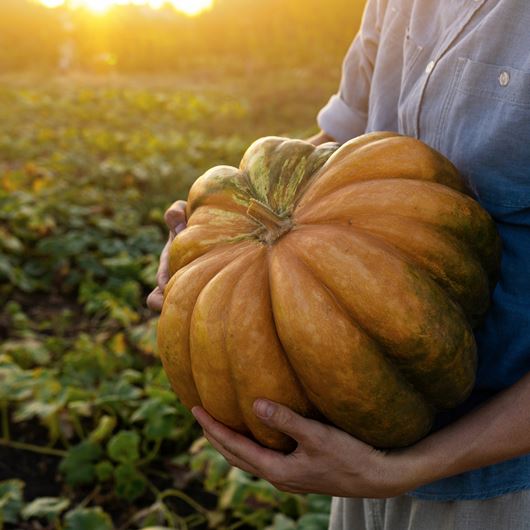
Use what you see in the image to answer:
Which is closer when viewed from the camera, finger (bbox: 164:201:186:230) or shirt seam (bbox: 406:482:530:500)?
shirt seam (bbox: 406:482:530:500)

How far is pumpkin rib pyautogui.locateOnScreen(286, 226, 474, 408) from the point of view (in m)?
1.23

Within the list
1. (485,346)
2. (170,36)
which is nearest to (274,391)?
(485,346)

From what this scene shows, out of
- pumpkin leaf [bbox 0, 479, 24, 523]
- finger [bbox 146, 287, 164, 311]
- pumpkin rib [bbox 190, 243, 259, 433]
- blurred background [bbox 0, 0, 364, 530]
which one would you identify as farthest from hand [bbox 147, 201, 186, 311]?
pumpkin leaf [bbox 0, 479, 24, 523]

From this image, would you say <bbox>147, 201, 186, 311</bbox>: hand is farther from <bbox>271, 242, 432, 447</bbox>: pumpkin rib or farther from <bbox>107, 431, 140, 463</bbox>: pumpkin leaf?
<bbox>107, 431, 140, 463</bbox>: pumpkin leaf

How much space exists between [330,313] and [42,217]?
5.28 metres

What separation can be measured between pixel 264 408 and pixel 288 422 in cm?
5

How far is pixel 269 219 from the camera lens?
1.39 meters

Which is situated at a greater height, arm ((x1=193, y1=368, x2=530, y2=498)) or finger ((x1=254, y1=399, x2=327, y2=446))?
finger ((x1=254, y1=399, x2=327, y2=446))

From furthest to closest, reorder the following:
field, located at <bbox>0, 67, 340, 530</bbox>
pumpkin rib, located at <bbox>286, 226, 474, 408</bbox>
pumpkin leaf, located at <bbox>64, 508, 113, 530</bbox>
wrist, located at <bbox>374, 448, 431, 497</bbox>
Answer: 1. field, located at <bbox>0, 67, 340, 530</bbox>
2. pumpkin leaf, located at <bbox>64, 508, 113, 530</bbox>
3. wrist, located at <bbox>374, 448, 431, 497</bbox>
4. pumpkin rib, located at <bbox>286, 226, 474, 408</bbox>

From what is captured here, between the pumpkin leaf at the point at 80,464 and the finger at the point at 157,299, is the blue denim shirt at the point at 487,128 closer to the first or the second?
the finger at the point at 157,299

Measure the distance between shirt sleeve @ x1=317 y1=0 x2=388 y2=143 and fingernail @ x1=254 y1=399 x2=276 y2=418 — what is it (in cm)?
102

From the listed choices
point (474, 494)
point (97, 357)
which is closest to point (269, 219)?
point (474, 494)

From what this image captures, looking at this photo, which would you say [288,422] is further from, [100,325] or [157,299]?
[100,325]

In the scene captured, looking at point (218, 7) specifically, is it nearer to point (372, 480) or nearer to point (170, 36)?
point (170, 36)
